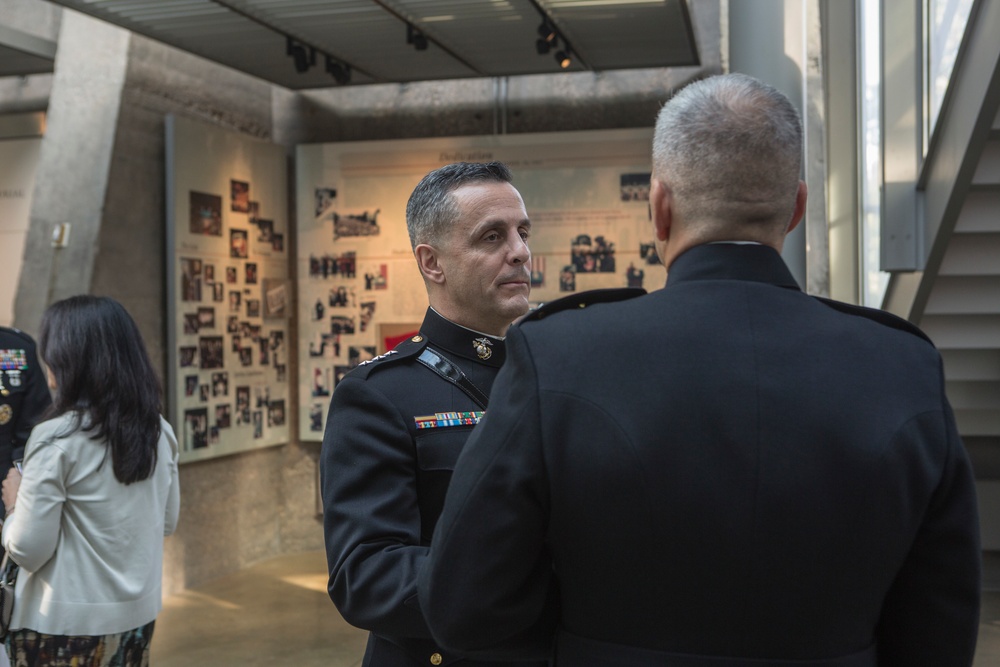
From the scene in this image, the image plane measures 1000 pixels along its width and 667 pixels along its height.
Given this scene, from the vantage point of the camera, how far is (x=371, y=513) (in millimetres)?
1704

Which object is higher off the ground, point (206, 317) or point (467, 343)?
point (467, 343)

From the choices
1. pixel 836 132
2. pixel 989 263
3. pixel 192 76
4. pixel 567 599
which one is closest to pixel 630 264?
pixel 836 132

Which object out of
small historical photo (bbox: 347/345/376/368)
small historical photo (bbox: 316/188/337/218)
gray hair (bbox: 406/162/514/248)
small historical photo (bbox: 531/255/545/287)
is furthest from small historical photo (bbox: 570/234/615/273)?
gray hair (bbox: 406/162/514/248)

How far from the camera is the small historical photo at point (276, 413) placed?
7652 mm

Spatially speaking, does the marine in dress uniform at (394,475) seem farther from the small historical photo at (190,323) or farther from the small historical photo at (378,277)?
the small historical photo at (378,277)

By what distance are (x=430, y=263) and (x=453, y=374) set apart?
9.3 inches

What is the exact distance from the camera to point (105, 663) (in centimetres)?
298

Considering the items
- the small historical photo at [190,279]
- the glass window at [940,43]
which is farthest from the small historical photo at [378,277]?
the glass window at [940,43]

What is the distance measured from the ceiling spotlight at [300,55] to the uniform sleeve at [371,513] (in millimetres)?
5133

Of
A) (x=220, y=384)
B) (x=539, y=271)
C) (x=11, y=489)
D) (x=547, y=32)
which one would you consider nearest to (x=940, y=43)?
(x=547, y=32)

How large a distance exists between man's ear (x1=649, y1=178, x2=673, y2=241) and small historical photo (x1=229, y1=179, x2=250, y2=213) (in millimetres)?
6228

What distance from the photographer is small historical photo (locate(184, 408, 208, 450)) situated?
6.68m

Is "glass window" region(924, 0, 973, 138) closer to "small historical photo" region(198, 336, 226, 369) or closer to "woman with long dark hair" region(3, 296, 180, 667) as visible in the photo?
"woman with long dark hair" region(3, 296, 180, 667)

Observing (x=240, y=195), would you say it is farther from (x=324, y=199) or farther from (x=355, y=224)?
(x=355, y=224)
